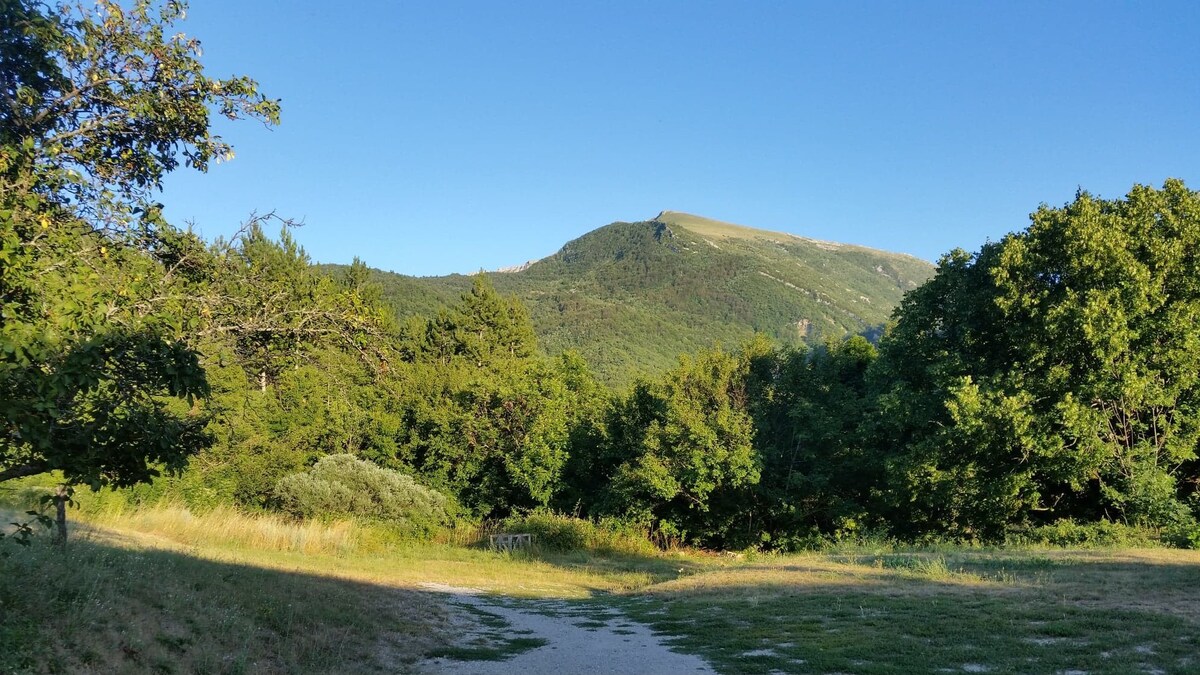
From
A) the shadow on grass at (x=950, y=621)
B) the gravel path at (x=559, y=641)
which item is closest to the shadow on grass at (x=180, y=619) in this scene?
the gravel path at (x=559, y=641)

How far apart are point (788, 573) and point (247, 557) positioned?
1058cm

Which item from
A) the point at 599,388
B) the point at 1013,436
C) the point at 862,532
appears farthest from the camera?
the point at 599,388

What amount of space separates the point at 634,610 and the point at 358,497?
16247mm

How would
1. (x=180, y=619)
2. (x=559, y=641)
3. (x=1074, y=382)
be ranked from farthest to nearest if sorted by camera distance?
(x=1074, y=382) → (x=559, y=641) → (x=180, y=619)

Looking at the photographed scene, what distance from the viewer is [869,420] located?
87.4 ft

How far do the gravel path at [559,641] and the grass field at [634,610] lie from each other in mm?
388

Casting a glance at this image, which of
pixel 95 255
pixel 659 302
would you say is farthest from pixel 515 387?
pixel 659 302

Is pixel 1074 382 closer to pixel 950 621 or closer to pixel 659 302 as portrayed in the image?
pixel 950 621

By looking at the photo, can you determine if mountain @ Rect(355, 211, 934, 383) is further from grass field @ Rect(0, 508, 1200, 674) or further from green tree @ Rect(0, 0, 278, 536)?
green tree @ Rect(0, 0, 278, 536)

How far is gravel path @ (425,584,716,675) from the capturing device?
25.1ft

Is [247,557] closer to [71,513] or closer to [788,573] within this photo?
[71,513]

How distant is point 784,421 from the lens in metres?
32.4

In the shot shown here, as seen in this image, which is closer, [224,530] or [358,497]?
[224,530]

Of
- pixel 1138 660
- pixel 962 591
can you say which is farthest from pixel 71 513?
pixel 1138 660
